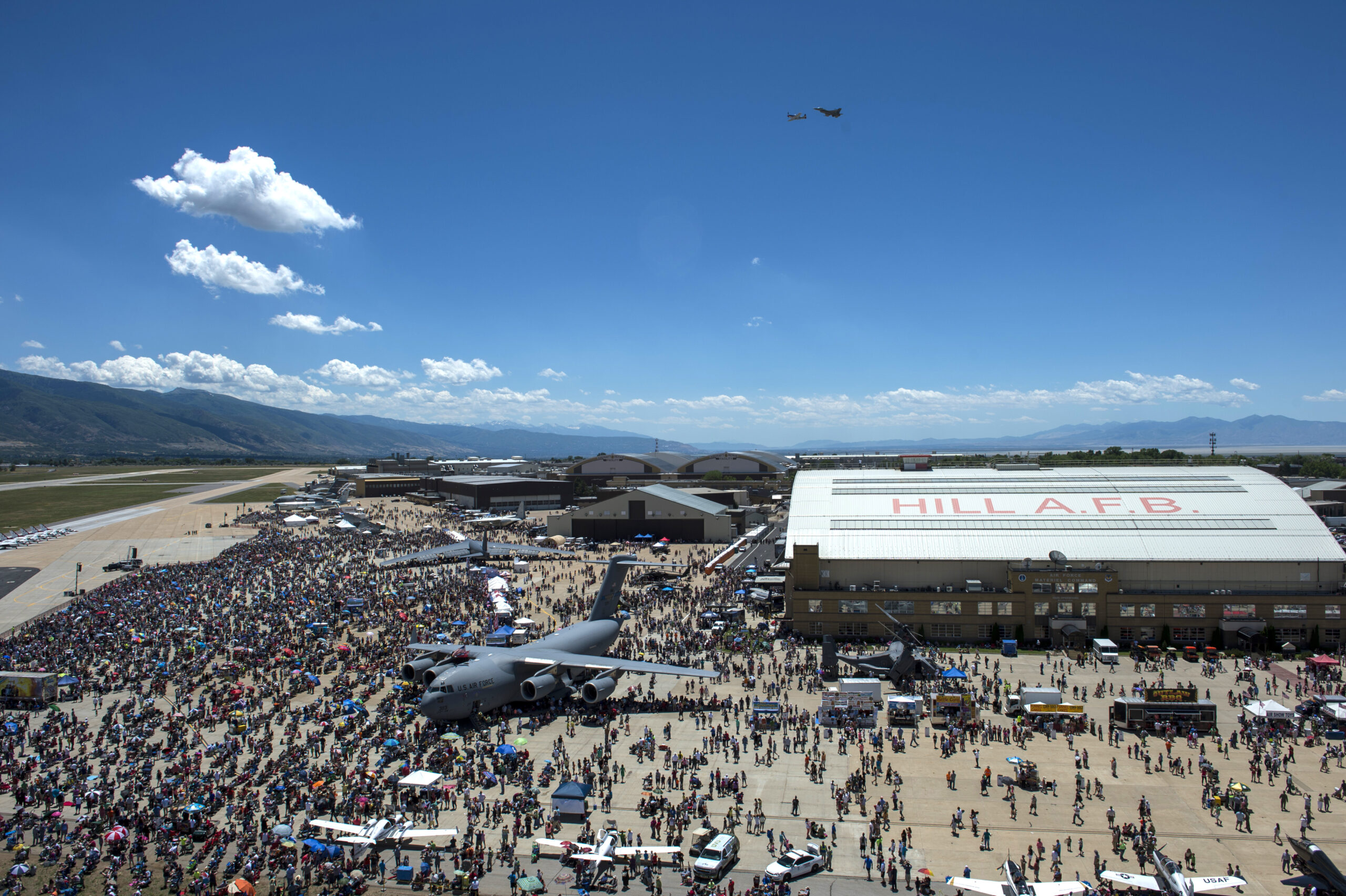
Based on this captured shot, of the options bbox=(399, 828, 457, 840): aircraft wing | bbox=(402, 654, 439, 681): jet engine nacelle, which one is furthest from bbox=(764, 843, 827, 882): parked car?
bbox=(402, 654, 439, 681): jet engine nacelle

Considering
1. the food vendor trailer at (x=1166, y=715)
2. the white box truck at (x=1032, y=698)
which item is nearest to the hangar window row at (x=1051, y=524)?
the white box truck at (x=1032, y=698)

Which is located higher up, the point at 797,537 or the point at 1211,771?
the point at 797,537

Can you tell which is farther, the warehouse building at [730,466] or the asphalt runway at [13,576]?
the warehouse building at [730,466]

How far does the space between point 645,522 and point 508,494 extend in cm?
4582

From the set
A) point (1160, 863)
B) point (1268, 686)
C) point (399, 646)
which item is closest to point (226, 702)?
point (399, 646)

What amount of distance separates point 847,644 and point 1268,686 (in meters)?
23.3

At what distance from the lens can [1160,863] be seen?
21.8 metres

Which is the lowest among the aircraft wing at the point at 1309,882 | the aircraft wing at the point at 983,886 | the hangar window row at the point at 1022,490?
the aircraft wing at the point at 983,886

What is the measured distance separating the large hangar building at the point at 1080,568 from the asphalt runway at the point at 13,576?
75907mm

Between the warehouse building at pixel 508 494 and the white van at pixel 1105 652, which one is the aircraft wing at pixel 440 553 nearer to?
the warehouse building at pixel 508 494

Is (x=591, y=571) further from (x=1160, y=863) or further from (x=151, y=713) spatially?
(x=1160, y=863)

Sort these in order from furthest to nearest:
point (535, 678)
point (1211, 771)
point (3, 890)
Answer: point (535, 678), point (1211, 771), point (3, 890)

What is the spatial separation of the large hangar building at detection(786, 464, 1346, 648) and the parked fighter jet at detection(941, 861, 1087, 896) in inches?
1198

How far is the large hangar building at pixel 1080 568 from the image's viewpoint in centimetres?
5022
